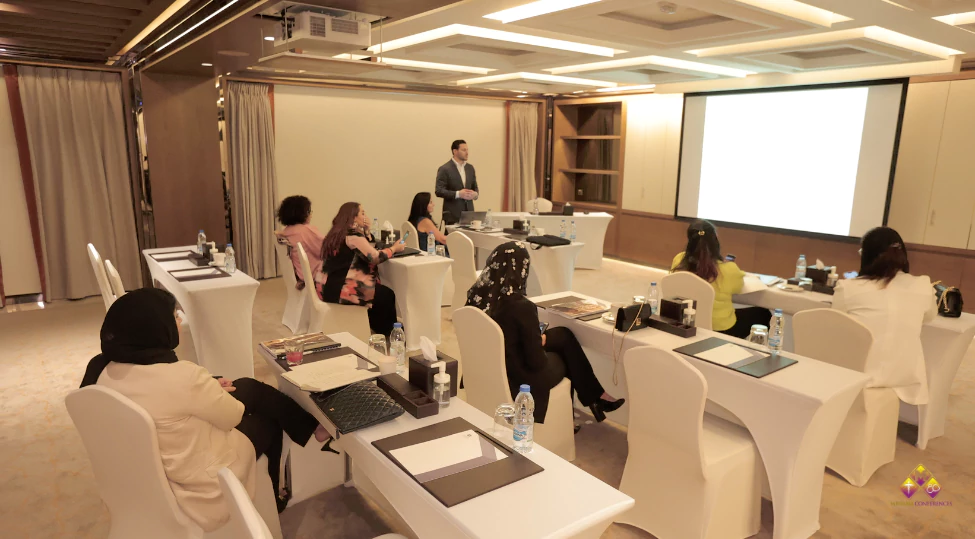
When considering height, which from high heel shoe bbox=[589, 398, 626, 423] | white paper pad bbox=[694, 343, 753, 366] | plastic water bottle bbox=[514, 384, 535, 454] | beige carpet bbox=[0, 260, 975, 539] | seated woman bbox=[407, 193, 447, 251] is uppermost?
seated woman bbox=[407, 193, 447, 251]

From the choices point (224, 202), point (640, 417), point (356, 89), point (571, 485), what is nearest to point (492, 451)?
point (571, 485)

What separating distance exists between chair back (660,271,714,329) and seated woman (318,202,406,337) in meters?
2.01

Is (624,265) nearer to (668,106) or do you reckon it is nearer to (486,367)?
(668,106)

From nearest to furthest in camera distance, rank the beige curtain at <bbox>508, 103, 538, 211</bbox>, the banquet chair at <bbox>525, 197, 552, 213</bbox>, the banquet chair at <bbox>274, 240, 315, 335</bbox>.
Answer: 1. the banquet chair at <bbox>274, 240, 315, 335</bbox>
2. the banquet chair at <bbox>525, 197, 552, 213</bbox>
3. the beige curtain at <bbox>508, 103, 538, 211</bbox>

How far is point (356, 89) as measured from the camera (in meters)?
7.56

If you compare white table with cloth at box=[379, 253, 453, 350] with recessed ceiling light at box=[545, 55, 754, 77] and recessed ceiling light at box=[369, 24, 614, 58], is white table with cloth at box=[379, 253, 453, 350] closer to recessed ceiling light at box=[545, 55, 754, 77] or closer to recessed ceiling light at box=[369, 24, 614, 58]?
recessed ceiling light at box=[369, 24, 614, 58]

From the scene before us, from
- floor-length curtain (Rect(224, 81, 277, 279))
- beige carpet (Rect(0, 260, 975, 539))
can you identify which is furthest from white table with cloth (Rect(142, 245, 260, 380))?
floor-length curtain (Rect(224, 81, 277, 279))

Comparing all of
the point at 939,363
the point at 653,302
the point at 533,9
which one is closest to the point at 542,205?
the point at 533,9

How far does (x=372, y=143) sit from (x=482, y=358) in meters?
5.71

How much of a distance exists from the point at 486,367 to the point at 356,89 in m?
5.78

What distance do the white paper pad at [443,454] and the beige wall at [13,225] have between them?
20.1 ft

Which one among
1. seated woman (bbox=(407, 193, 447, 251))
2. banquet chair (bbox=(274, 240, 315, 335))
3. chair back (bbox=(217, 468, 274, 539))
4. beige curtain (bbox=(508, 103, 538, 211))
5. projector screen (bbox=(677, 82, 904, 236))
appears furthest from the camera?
beige curtain (bbox=(508, 103, 538, 211))

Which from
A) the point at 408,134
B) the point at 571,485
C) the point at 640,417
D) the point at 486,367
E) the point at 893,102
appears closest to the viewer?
the point at 571,485

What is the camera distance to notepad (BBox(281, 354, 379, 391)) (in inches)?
88.4
